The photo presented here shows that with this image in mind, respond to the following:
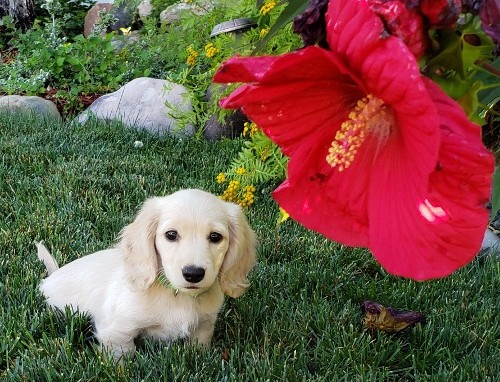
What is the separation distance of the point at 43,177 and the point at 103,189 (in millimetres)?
404

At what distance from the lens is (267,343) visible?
2.37 meters

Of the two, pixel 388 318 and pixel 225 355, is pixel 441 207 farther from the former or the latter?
pixel 388 318

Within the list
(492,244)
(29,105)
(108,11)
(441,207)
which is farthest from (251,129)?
(108,11)

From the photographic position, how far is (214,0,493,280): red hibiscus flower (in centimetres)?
30

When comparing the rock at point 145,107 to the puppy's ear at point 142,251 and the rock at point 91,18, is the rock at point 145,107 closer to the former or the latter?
the puppy's ear at point 142,251

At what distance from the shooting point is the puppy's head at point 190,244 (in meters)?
2.12

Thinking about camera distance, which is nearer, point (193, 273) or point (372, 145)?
point (372, 145)

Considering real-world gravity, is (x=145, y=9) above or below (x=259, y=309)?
below

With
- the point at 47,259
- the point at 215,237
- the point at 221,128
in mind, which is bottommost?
the point at 221,128

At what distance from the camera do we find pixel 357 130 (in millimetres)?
382

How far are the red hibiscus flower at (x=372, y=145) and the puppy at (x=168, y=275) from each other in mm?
1704

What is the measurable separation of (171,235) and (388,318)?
0.88 m

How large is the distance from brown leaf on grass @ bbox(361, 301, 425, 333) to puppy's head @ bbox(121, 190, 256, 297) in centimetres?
50

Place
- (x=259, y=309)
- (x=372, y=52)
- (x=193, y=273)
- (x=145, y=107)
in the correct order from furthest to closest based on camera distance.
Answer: (x=145, y=107) < (x=259, y=309) < (x=193, y=273) < (x=372, y=52)
